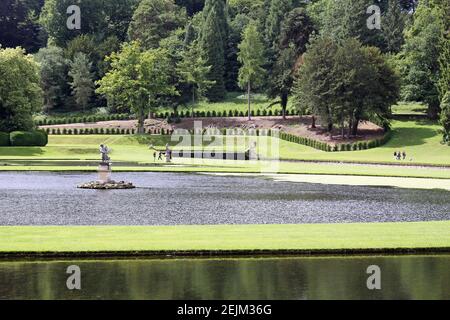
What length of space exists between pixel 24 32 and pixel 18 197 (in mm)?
120633

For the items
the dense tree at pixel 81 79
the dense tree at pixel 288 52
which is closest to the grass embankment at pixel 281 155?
the dense tree at pixel 288 52

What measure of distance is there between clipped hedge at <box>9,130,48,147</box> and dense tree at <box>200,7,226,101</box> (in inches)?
1826

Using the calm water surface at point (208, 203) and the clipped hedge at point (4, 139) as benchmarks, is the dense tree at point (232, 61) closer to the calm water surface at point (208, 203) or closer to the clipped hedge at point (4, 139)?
the clipped hedge at point (4, 139)

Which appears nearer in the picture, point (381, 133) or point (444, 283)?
point (444, 283)

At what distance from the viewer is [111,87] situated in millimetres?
117625

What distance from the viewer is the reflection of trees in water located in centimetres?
2016

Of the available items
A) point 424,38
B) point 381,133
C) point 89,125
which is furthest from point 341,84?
point 89,125

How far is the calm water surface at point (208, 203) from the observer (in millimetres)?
35344

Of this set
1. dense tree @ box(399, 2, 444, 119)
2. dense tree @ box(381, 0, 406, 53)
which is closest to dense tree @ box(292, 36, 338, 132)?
dense tree @ box(399, 2, 444, 119)

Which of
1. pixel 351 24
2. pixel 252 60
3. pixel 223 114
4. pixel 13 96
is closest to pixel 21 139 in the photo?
pixel 13 96

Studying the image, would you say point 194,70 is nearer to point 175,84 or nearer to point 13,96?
point 175,84

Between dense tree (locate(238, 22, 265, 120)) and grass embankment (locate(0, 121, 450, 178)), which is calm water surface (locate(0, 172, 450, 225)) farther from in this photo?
dense tree (locate(238, 22, 265, 120))
